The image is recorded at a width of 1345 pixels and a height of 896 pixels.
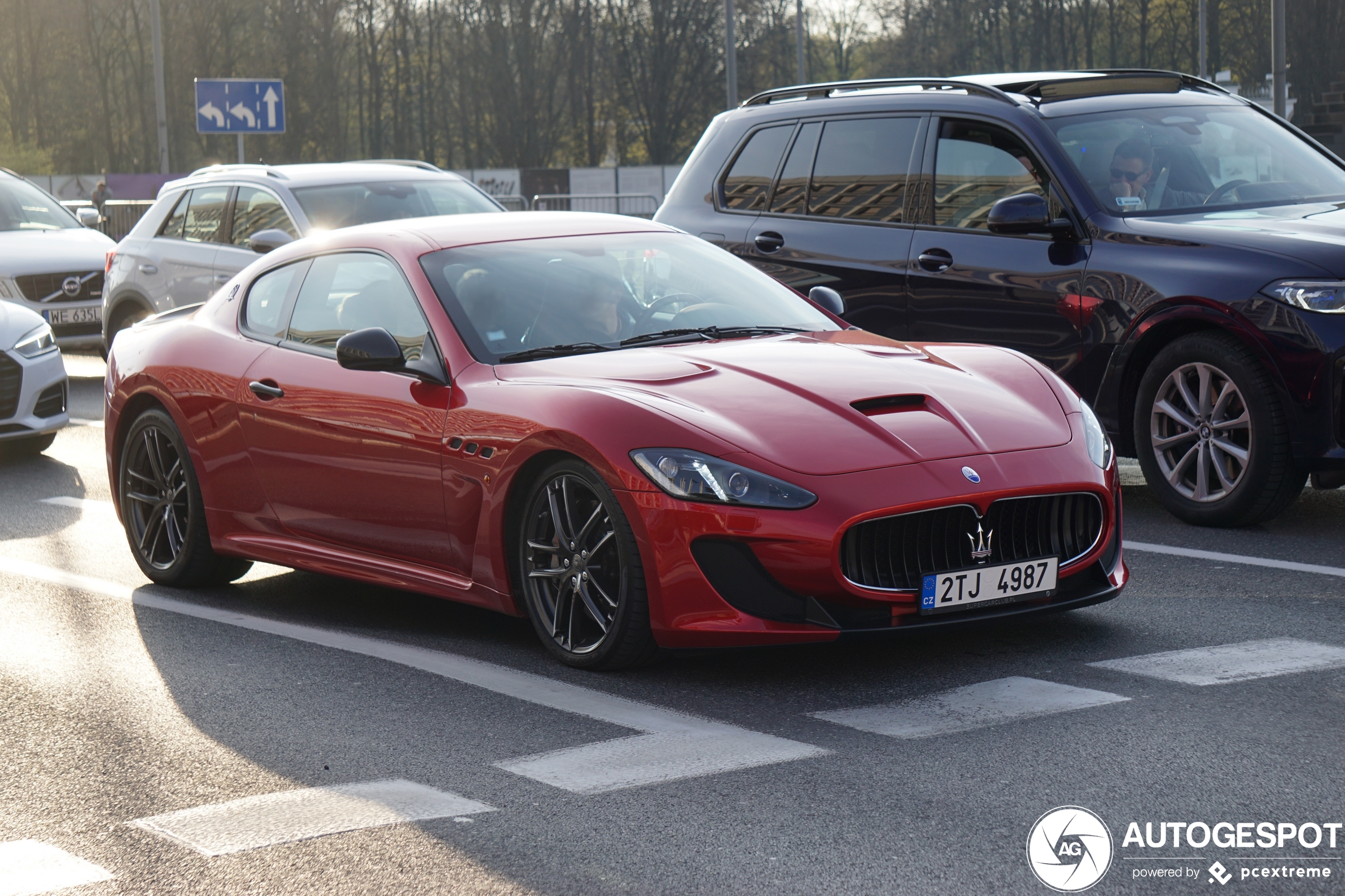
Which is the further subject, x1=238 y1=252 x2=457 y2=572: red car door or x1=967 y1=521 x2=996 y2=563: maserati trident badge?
x1=238 y1=252 x2=457 y2=572: red car door

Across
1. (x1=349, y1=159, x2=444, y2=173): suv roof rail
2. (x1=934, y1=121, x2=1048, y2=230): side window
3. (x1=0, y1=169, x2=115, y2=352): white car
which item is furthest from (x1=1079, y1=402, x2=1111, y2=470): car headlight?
(x1=0, y1=169, x2=115, y2=352): white car

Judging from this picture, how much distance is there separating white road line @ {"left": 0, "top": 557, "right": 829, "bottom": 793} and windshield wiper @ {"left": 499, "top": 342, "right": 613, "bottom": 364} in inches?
39.8

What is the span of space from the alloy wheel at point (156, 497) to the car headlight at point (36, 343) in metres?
4.42

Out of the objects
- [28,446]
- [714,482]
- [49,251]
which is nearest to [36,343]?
[28,446]

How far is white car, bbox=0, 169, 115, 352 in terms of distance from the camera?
51.7 feet

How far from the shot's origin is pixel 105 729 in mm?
5074

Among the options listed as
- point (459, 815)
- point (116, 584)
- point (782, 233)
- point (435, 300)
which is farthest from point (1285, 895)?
point (782, 233)

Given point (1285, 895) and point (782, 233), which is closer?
point (1285, 895)

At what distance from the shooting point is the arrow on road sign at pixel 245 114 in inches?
1251

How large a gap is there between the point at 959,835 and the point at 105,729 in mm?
2593

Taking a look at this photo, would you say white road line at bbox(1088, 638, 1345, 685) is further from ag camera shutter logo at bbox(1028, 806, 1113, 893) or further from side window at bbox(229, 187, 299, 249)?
side window at bbox(229, 187, 299, 249)

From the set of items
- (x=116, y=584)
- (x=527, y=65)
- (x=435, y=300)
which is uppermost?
(x=527, y=65)

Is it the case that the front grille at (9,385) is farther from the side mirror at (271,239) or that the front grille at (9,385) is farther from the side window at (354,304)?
the side window at (354,304)

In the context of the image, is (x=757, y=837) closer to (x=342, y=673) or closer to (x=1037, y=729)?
(x=1037, y=729)
